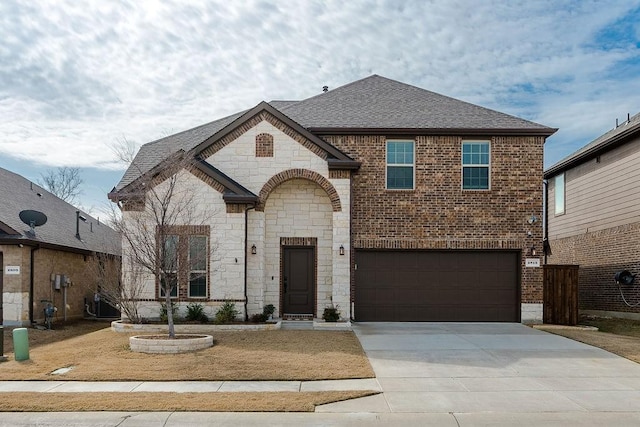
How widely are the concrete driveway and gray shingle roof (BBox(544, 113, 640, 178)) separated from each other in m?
8.24

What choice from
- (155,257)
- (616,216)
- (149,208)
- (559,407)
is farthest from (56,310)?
(616,216)

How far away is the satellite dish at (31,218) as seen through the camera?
18.2 metres

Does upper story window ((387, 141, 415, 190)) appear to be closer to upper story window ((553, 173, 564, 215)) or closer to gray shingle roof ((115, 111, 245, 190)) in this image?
gray shingle roof ((115, 111, 245, 190))

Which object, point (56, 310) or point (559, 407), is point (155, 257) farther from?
point (559, 407)

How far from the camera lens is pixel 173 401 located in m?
8.98

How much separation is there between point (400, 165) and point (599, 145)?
320 inches

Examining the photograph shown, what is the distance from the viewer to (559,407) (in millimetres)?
8859

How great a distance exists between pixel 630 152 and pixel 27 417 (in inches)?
768

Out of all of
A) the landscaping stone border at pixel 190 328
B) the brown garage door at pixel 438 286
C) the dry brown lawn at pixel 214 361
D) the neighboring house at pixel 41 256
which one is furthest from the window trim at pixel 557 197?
the neighboring house at pixel 41 256

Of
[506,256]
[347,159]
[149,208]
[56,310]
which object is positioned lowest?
[56,310]

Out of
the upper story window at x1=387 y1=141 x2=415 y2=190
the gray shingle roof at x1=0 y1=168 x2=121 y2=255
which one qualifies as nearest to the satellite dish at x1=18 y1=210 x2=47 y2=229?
the gray shingle roof at x1=0 y1=168 x2=121 y2=255

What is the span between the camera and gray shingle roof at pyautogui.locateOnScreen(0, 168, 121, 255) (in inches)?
733

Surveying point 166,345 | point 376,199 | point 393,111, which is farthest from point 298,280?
point 166,345

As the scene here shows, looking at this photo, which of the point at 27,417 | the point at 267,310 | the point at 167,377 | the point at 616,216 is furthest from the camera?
the point at 616,216
